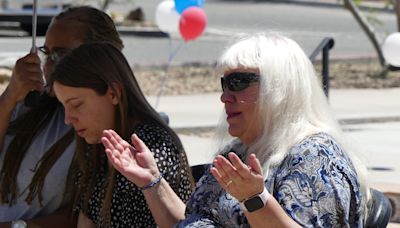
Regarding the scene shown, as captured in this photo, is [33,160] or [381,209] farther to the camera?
[33,160]

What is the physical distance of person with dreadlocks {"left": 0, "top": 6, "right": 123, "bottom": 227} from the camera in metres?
3.87

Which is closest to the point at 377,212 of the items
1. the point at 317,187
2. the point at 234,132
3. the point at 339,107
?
the point at 317,187

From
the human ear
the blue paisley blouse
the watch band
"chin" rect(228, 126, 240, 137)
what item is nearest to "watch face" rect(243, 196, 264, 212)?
the watch band

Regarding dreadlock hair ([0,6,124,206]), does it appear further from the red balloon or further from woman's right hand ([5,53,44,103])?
the red balloon

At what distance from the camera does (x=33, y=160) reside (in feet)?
12.9

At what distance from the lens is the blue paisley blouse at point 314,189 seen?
2.86 meters

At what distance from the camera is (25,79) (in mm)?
4203

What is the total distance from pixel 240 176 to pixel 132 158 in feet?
2.07

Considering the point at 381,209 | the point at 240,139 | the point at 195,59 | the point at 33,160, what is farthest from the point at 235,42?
the point at 195,59

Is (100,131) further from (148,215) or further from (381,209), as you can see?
(381,209)

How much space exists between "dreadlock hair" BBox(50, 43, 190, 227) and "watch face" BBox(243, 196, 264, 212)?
81cm

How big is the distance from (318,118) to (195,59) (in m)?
13.6

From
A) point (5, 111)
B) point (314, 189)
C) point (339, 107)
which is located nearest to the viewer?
point (314, 189)

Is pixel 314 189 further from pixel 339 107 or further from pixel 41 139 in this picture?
pixel 339 107
